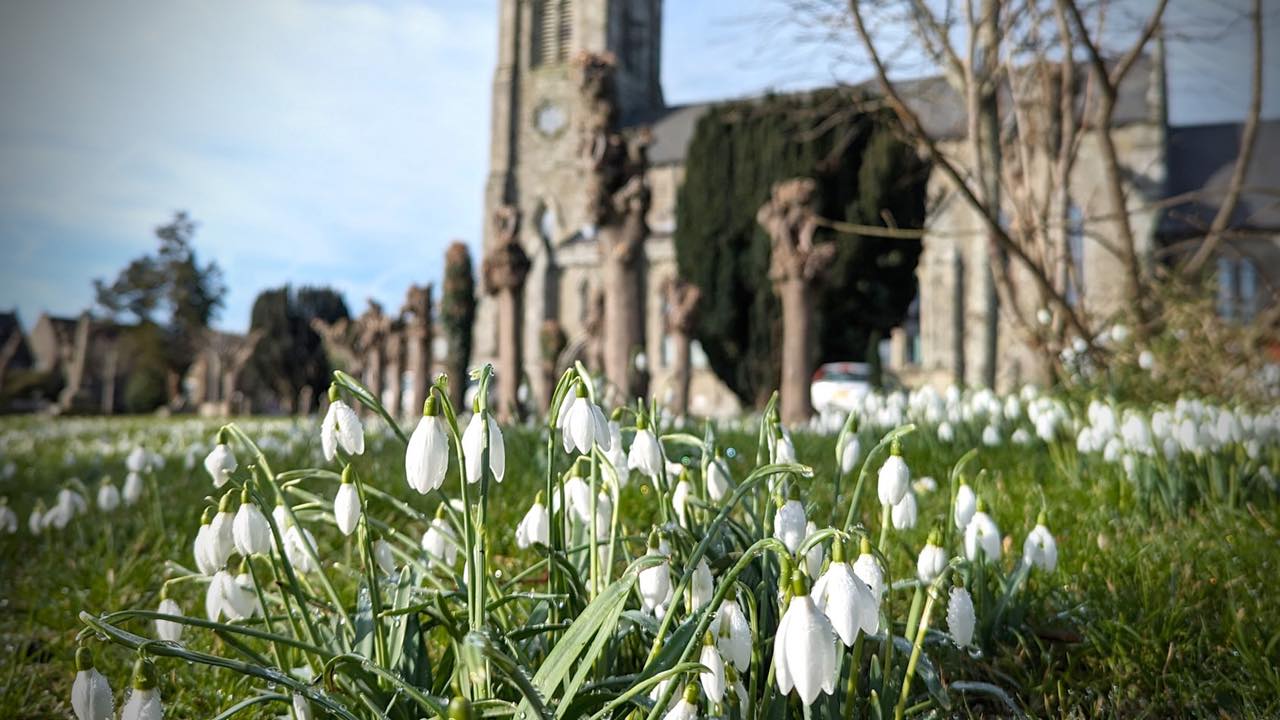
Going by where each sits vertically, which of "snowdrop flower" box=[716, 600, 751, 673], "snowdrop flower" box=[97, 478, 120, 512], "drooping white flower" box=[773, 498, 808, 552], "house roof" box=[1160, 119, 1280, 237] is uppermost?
"house roof" box=[1160, 119, 1280, 237]

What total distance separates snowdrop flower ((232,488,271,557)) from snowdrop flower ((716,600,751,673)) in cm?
86

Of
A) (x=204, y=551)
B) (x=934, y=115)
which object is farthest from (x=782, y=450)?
(x=934, y=115)

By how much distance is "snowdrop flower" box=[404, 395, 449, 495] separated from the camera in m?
1.44

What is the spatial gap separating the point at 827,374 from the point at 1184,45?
12.2 m

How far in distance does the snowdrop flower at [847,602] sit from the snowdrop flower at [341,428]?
0.86 metres

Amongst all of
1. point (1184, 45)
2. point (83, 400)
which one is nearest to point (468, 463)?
point (1184, 45)

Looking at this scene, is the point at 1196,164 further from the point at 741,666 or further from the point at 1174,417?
the point at 741,666

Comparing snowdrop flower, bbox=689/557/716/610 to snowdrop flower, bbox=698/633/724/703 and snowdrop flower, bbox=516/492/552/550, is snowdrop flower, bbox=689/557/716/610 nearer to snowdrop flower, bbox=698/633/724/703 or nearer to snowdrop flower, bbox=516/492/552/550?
snowdrop flower, bbox=698/633/724/703

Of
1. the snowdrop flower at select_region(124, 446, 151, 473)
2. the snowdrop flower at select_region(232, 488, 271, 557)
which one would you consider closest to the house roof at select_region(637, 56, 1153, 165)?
the snowdrop flower at select_region(124, 446, 151, 473)

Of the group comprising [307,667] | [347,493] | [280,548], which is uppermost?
[347,493]

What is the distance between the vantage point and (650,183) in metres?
25.7

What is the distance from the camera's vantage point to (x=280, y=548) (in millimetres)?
1744

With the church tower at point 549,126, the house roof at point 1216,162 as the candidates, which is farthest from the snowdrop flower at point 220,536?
the church tower at point 549,126

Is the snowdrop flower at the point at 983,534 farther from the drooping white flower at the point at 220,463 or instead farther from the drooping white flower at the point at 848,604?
the drooping white flower at the point at 220,463
